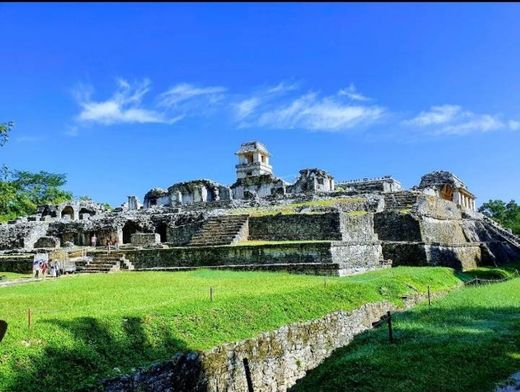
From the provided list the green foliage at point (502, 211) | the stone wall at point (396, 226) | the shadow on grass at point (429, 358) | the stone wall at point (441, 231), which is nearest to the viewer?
the shadow on grass at point (429, 358)

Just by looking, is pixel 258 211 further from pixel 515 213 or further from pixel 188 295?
pixel 515 213

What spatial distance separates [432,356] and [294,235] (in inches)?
497

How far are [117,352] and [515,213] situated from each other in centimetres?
5241

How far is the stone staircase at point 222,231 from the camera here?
21812 millimetres

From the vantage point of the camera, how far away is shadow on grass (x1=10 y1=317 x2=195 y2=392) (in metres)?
7.53

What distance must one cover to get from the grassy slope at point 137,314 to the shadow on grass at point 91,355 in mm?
16

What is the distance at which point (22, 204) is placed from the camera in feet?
167

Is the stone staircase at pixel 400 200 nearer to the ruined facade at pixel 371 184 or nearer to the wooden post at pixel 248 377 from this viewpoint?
the ruined facade at pixel 371 184

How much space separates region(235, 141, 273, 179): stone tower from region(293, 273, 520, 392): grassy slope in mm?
38248

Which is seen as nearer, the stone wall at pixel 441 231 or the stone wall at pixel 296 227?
the stone wall at pixel 296 227

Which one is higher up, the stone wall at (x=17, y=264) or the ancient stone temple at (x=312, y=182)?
the ancient stone temple at (x=312, y=182)

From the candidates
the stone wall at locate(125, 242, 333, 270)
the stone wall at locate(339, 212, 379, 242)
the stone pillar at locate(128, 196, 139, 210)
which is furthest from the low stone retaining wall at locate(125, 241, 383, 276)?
the stone pillar at locate(128, 196, 139, 210)

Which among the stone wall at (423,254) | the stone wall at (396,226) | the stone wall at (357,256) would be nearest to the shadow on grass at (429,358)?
the stone wall at (357,256)

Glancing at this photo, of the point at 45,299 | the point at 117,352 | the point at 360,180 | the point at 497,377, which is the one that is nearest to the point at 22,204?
the point at 360,180
